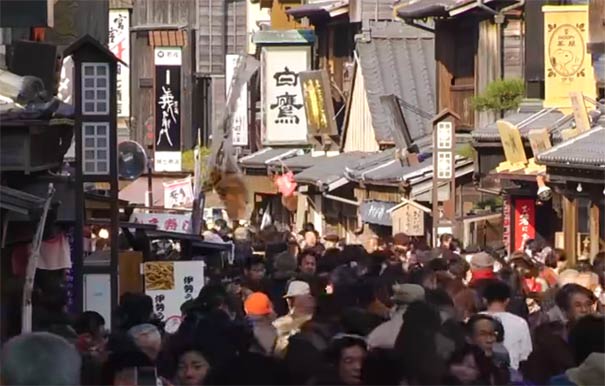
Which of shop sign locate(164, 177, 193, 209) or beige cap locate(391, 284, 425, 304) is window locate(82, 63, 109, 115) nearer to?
beige cap locate(391, 284, 425, 304)

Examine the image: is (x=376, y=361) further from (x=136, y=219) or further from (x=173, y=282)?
(x=136, y=219)

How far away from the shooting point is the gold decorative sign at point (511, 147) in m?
29.9

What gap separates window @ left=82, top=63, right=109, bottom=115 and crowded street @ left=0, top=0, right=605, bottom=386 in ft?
0.07

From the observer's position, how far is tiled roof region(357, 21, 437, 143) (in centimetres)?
4294

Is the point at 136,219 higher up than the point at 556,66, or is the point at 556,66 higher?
the point at 556,66

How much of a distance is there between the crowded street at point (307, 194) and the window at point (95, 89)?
21 millimetres

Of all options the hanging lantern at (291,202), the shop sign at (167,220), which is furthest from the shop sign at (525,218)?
the hanging lantern at (291,202)

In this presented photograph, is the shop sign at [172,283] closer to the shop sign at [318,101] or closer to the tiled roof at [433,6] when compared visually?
the tiled roof at [433,6]

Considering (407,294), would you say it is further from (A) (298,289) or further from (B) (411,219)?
(B) (411,219)

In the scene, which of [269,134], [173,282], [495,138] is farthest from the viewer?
[269,134]

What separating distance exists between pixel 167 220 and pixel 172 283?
9903 millimetres

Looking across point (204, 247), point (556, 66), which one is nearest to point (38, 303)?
point (204, 247)

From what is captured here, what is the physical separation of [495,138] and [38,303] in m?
17.8

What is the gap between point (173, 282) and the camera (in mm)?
17922
